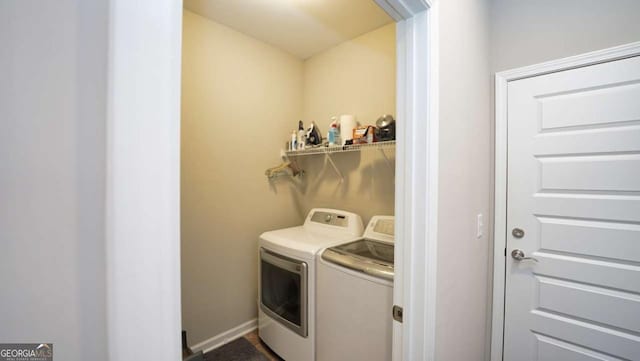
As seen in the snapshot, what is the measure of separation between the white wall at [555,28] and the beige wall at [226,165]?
74.5 inches

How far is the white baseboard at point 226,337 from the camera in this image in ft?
6.47

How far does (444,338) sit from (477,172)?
34.8 inches

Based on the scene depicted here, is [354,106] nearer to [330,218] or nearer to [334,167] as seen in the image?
[334,167]

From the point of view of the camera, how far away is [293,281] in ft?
5.80

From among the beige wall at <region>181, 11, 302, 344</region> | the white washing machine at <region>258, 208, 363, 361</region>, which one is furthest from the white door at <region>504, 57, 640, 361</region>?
the beige wall at <region>181, 11, 302, 344</region>

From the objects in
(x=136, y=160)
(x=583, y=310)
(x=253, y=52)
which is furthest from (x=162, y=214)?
(x=253, y=52)

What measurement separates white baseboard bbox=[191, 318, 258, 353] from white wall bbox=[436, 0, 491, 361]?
1.80 metres

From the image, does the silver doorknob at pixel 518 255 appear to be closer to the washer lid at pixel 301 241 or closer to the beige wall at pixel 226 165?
the washer lid at pixel 301 241

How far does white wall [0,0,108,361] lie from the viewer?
23 cm

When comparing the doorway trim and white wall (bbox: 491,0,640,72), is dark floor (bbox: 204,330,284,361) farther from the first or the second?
white wall (bbox: 491,0,640,72)

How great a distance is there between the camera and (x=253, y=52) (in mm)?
2324

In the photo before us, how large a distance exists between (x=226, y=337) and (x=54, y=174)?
237 centimetres

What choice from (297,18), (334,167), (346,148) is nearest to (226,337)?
(334,167)

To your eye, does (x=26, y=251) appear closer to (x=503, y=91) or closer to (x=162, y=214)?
(x=162, y=214)
